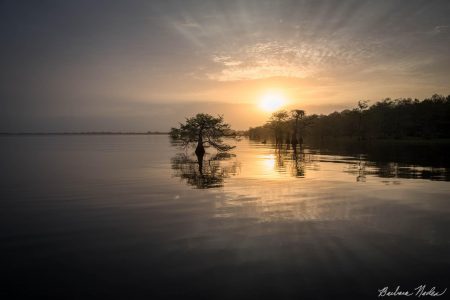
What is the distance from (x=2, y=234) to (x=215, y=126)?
4763 centimetres

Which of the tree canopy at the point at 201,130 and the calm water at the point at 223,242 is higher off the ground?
the tree canopy at the point at 201,130

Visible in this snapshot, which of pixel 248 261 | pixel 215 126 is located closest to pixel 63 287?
pixel 248 261

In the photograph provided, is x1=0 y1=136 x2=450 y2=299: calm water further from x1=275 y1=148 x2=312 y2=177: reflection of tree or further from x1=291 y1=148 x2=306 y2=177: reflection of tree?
x1=275 y1=148 x2=312 y2=177: reflection of tree

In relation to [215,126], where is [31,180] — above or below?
below

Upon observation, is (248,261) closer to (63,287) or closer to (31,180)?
(63,287)

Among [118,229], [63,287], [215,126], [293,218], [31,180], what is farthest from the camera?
[215,126]

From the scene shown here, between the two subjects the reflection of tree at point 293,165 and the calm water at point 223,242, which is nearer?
the calm water at point 223,242

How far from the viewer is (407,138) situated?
123875mm

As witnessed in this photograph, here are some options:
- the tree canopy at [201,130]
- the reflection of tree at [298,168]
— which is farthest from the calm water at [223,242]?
→ the tree canopy at [201,130]

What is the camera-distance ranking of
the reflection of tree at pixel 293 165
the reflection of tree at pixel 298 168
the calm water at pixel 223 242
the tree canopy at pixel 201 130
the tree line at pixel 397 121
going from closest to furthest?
the calm water at pixel 223 242, the reflection of tree at pixel 298 168, the reflection of tree at pixel 293 165, the tree canopy at pixel 201 130, the tree line at pixel 397 121

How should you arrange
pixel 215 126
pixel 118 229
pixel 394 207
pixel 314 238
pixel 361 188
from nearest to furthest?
pixel 314 238, pixel 118 229, pixel 394 207, pixel 361 188, pixel 215 126

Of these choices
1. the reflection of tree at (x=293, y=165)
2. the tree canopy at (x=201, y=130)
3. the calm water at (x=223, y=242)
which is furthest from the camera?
the tree canopy at (x=201, y=130)

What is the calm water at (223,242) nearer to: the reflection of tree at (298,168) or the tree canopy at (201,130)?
the reflection of tree at (298,168)

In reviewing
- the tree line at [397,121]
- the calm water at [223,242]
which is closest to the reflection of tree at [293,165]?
the calm water at [223,242]
